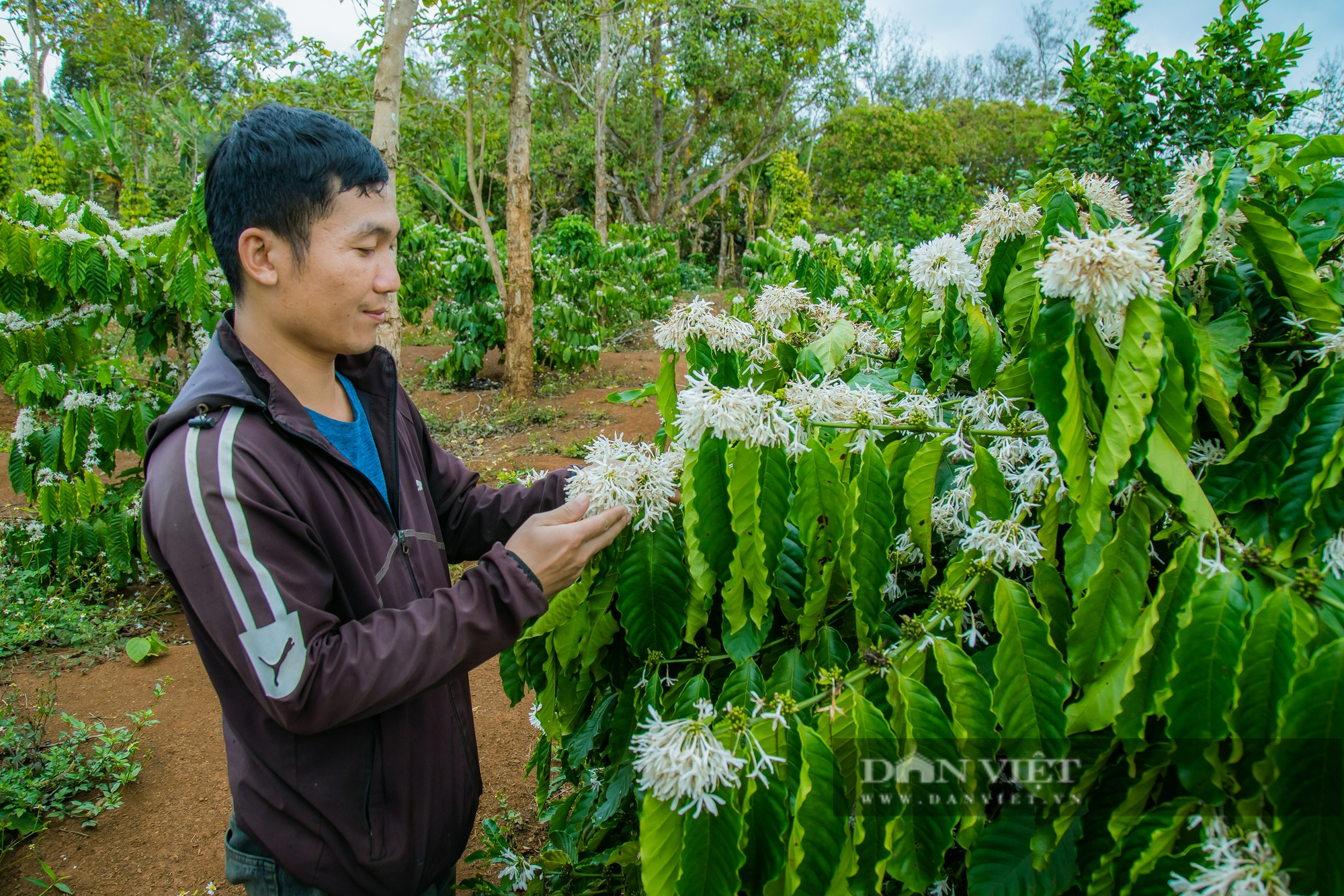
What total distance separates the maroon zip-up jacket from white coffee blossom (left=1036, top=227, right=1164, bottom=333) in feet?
2.76

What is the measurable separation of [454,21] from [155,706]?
21.0 ft

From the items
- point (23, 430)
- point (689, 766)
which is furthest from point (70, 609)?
point (689, 766)

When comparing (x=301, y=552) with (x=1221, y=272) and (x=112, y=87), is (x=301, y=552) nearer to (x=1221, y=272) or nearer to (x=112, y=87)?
(x=1221, y=272)

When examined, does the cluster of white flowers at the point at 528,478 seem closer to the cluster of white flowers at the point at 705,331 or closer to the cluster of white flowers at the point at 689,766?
the cluster of white flowers at the point at 705,331

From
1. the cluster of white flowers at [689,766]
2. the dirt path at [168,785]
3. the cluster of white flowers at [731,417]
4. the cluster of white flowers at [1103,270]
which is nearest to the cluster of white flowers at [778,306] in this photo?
the cluster of white flowers at [731,417]

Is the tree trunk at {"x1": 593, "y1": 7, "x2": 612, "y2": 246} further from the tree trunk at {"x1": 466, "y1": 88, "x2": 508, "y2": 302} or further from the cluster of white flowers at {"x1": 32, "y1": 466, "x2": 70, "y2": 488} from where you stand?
the cluster of white flowers at {"x1": 32, "y1": 466, "x2": 70, "y2": 488}

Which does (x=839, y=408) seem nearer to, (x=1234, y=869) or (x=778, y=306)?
(x=778, y=306)

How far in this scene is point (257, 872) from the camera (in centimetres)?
142

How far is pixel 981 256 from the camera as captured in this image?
5.04 feet

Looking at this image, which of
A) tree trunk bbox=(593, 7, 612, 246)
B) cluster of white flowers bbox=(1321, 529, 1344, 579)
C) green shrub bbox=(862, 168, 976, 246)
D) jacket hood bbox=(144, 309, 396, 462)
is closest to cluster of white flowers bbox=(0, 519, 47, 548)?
jacket hood bbox=(144, 309, 396, 462)

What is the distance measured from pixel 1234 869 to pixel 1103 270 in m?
0.62

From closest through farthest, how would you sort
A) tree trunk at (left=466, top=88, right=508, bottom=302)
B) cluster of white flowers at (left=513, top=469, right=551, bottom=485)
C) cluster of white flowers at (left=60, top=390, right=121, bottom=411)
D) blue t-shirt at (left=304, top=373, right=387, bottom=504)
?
blue t-shirt at (left=304, top=373, right=387, bottom=504) < cluster of white flowers at (left=513, top=469, right=551, bottom=485) < cluster of white flowers at (left=60, top=390, right=121, bottom=411) < tree trunk at (left=466, top=88, right=508, bottom=302)

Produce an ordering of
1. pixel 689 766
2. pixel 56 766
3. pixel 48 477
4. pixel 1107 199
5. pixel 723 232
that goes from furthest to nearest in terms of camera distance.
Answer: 1. pixel 723 232
2. pixel 48 477
3. pixel 56 766
4. pixel 1107 199
5. pixel 689 766

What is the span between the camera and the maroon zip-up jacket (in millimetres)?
1143
